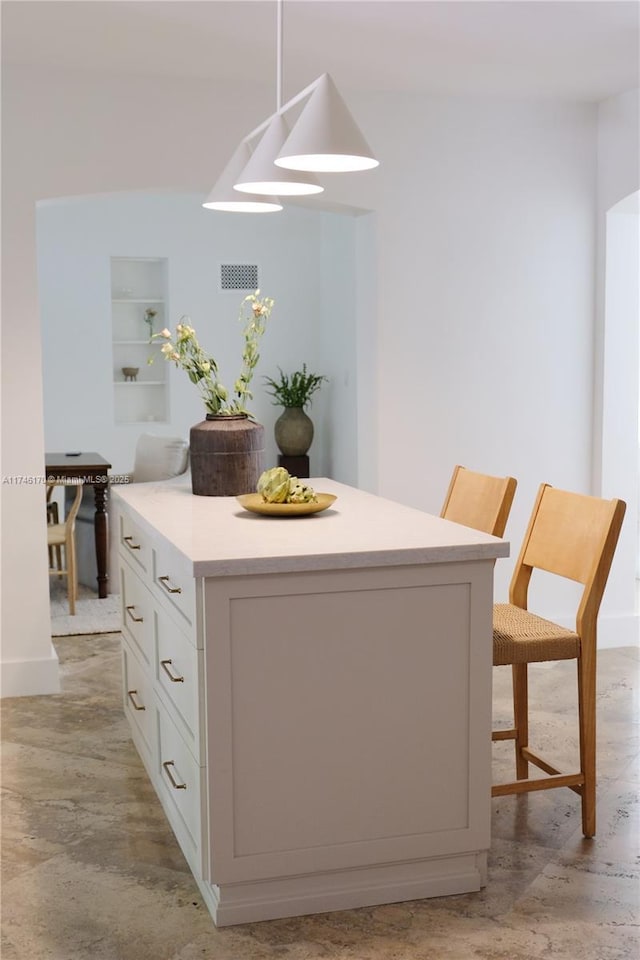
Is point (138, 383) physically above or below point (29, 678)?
above

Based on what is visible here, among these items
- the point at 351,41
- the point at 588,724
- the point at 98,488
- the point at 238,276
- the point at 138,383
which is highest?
the point at 351,41

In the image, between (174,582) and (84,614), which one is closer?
(174,582)

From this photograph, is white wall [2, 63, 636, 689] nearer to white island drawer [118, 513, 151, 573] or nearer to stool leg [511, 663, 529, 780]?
white island drawer [118, 513, 151, 573]

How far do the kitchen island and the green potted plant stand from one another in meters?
5.13

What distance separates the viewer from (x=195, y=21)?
3.79m

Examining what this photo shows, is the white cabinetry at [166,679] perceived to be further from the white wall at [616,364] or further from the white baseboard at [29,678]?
the white wall at [616,364]

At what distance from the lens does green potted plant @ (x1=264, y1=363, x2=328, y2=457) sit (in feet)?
25.9

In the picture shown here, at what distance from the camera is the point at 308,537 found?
274 cm

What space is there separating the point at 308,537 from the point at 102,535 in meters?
3.48

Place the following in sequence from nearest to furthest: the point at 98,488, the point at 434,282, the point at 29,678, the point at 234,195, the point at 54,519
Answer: the point at 234,195 < the point at 29,678 < the point at 434,282 < the point at 98,488 < the point at 54,519

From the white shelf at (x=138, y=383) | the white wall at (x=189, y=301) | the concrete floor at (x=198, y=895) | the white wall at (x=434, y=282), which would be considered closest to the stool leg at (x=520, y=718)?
the concrete floor at (x=198, y=895)

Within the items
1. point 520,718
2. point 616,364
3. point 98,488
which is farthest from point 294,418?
point 520,718

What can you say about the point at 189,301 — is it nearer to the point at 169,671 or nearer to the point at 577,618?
the point at 169,671

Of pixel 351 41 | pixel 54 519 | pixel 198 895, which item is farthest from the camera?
pixel 54 519
